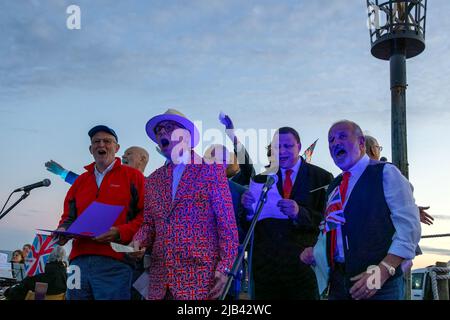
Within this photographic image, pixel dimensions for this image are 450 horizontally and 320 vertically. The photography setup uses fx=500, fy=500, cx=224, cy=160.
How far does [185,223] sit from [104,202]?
3.11 feet

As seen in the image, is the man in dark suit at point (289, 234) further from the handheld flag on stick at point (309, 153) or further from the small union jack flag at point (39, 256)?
the small union jack flag at point (39, 256)

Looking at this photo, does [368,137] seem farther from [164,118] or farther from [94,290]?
[94,290]

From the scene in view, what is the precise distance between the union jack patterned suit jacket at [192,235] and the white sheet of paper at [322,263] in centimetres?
55

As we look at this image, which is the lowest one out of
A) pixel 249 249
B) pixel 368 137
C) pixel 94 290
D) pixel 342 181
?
pixel 94 290

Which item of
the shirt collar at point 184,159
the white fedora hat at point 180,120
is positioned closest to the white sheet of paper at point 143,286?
the shirt collar at point 184,159

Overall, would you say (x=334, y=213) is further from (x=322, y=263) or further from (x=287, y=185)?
A: (x=287, y=185)

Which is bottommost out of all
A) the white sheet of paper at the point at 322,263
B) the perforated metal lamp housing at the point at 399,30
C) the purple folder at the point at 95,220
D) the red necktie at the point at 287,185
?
the white sheet of paper at the point at 322,263

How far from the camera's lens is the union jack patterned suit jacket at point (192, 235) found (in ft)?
10.2

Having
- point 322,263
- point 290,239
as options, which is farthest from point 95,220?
point 322,263

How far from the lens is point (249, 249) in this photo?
4.05 meters

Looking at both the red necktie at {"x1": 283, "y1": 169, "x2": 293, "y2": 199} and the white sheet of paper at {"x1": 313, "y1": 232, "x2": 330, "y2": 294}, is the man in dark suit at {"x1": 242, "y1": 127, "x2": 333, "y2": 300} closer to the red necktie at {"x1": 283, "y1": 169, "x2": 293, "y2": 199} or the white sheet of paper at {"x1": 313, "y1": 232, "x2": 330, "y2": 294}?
the red necktie at {"x1": 283, "y1": 169, "x2": 293, "y2": 199}

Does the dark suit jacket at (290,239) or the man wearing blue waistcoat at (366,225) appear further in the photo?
the dark suit jacket at (290,239)
